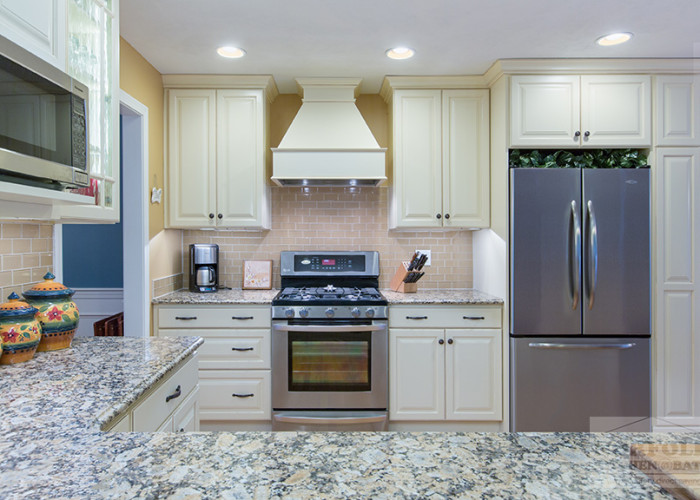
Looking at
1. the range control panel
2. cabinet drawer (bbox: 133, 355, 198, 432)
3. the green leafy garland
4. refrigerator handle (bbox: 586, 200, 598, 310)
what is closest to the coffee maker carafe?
the range control panel

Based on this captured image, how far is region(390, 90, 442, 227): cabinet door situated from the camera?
3.04 meters

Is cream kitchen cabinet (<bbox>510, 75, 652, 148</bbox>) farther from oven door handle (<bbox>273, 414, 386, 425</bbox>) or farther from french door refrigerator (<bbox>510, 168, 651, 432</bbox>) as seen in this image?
oven door handle (<bbox>273, 414, 386, 425</bbox>)

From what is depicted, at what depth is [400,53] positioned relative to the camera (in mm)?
2646

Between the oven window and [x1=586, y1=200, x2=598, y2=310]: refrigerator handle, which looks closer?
[x1=586, y1=200, x2=598, y2=310]: refrigerator handle

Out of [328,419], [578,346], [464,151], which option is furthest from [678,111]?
[328,419]

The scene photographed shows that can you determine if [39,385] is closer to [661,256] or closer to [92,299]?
[92,299]

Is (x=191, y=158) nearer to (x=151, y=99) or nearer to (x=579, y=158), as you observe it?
(x=151, y=99)

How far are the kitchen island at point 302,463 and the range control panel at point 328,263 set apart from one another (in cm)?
233

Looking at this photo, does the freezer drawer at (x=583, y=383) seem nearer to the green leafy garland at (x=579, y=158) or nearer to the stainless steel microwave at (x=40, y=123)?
the green leafy garland at (x=579, y=158)

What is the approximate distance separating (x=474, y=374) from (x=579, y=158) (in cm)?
161

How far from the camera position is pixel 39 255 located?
5.91 feet

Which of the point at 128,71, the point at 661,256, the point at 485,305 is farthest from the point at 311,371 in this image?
the point at 661,256

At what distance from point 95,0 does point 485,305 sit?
255 centimetres

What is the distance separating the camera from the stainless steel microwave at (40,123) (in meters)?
0.98
